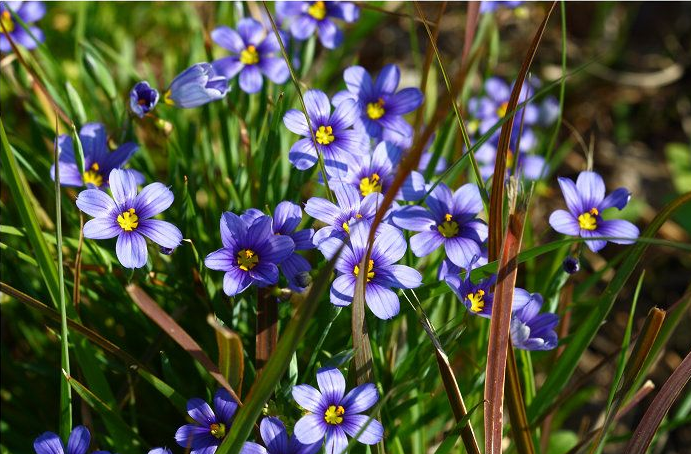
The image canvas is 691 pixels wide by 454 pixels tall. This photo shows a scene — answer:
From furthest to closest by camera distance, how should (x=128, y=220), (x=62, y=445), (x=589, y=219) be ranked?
1. (x=589, y=219)
2. (x=128, y=220)
3. (x=62, y=445)

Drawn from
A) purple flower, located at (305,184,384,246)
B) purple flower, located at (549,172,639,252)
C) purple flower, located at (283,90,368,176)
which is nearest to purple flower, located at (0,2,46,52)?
purple flower, located at (283,90,368,176)

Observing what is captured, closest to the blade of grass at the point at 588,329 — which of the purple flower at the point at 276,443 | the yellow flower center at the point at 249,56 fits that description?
the purple flower at the point at 276,443

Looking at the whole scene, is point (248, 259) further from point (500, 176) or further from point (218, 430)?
point (500, 176)

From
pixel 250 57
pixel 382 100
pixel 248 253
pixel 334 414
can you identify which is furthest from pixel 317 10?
pixel 334 414

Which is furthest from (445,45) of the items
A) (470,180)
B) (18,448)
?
(18,448)

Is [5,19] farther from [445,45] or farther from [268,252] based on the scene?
[445,45]

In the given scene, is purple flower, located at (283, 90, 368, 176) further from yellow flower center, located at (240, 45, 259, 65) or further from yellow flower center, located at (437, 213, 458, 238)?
yellow flower center, located at (240, 45, 259, 65)
